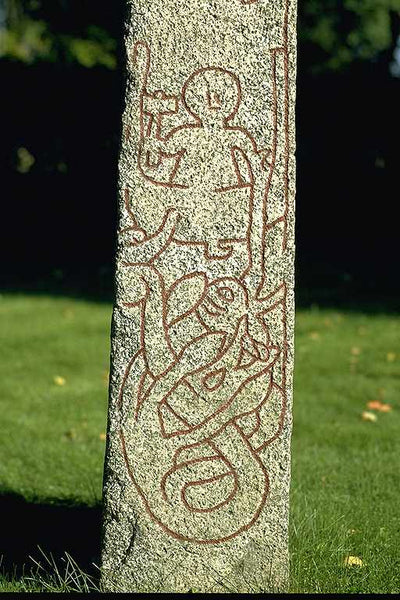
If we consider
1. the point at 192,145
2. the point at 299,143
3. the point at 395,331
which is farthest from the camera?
the point at 299,143

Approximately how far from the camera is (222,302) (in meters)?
3.01

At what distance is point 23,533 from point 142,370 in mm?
1323

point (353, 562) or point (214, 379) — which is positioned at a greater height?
point (214, 379)

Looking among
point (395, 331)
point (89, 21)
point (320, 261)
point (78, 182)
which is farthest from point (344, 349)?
point (89, 21)

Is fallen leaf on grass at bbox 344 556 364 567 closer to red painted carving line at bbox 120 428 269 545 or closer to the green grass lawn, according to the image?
the green grass lawn

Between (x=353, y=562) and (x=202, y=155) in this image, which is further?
(x=353, y=562)

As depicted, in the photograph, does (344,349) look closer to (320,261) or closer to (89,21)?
(320,261)

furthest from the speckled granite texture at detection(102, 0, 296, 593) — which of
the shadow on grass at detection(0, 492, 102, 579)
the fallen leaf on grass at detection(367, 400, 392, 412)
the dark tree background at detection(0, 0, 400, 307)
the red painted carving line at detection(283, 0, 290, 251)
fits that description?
the dark tree background at detection(0, 0, 400, 307)

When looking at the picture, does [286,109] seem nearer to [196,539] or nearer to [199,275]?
[199,275]

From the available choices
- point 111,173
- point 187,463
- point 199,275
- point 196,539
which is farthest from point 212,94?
point 111,173

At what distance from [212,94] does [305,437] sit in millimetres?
2933

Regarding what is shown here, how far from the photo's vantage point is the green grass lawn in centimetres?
358

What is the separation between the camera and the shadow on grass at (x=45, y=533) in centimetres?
350

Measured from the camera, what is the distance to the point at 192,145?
3.00 m
